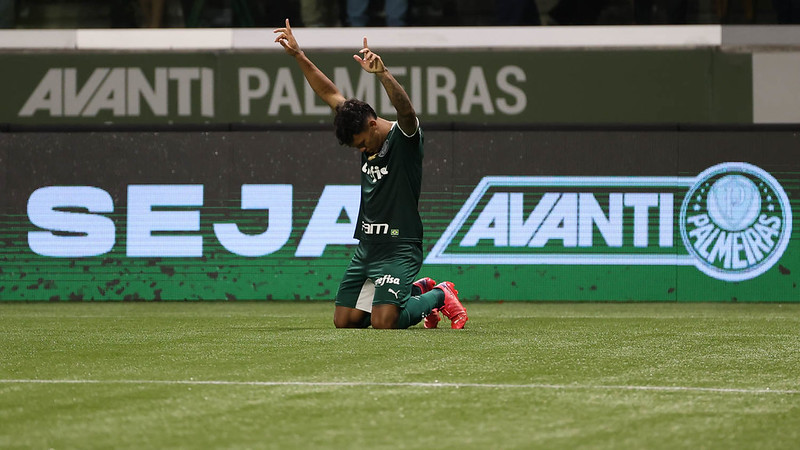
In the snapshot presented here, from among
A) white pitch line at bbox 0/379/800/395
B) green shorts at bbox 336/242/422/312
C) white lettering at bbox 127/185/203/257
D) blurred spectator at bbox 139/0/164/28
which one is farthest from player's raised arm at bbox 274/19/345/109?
blurred spectator at bbox 139/0/164/28

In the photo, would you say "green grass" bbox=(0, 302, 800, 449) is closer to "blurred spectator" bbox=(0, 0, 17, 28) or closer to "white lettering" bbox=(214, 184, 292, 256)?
"white lettering" bbox=(214, 184, 292, 256)

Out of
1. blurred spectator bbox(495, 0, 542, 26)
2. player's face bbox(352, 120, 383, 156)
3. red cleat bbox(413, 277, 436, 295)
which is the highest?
blurred spectator bbox(495, 0, 542, 26)

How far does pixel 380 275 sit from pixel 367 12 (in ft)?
25.1

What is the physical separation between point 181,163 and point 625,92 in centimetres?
549

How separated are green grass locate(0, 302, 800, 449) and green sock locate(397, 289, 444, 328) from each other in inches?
4.4

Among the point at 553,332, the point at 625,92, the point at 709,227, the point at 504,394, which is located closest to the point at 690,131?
the point at 709,227

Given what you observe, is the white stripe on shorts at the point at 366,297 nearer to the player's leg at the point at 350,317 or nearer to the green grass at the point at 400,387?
the player's leg at the point at 350,317

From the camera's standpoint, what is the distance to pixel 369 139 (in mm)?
8172

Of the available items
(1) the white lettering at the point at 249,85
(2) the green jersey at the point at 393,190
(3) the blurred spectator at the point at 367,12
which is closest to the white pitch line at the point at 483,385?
(2) the green jersey at the point at 393,190

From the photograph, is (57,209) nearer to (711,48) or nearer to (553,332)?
(553,332)

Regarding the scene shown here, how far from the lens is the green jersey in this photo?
27.4ft

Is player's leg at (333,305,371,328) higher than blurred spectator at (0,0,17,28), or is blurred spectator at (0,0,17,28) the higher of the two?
blurred spectator at (0,0,17,28)

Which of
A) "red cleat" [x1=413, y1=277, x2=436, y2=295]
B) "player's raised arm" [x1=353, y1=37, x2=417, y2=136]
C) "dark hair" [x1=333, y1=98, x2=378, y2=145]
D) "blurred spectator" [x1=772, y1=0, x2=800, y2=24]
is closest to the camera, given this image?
"player's raised arm" [x1=353, y1=37, x2=417, y2=136]

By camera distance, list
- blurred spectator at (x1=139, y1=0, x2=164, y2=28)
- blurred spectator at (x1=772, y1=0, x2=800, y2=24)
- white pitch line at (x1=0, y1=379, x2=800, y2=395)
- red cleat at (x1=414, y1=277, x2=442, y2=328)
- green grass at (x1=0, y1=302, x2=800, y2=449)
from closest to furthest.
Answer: green grass at (x1=0, y1=302, x2=800, y2=449) < white pitch line at (x1=0, y1=379, x2=800, y2=395) < red cleat at (x1=414, y1=277, x2=442, y2=328) < blurred spectator at (x1=772, y1=0, x2=800, y2=24) < blurred spectator at (x1=139, y1=0, x2=164, y2=28)
